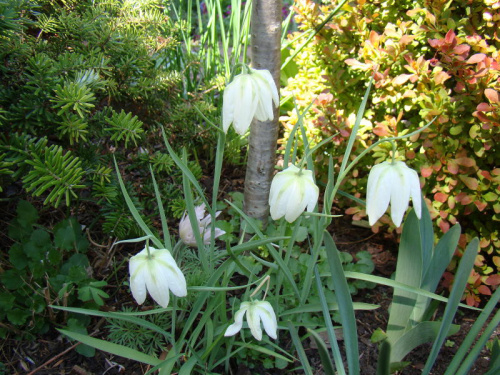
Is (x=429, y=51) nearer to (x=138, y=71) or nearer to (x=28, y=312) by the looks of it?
(x=138, y=71)

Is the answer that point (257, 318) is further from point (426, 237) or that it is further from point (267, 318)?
point (426, 237)

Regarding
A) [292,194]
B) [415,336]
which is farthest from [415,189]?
[415,336]

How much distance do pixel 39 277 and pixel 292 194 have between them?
2.91ft

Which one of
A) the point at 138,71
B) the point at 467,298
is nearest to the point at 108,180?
the point at 138,71

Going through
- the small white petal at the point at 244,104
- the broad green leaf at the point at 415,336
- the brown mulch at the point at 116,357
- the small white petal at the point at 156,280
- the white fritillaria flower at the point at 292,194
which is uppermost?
the small white petal at the point at 244,104

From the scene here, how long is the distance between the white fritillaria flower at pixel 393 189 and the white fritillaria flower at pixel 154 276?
435mm

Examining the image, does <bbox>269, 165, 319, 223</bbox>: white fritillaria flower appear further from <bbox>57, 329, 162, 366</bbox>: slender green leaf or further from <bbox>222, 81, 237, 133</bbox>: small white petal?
<bbox>57, 329, 162, 366</bbox>: slender green leaf

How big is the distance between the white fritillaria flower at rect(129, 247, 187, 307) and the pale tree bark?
0.77m

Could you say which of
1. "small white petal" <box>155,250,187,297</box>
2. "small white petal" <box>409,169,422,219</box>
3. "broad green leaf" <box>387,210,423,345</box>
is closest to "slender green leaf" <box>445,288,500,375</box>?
"broad green leaf" <box>387,210,423,345</box>

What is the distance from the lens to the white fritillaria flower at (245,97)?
39.2 inches

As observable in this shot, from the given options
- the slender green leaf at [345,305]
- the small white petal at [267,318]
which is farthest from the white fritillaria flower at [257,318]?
the slender green leaf at [345,305]

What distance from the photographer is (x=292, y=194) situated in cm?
100

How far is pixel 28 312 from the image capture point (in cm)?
140

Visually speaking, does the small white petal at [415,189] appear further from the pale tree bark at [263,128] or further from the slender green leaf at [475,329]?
the pale tree bark at [263,128]
